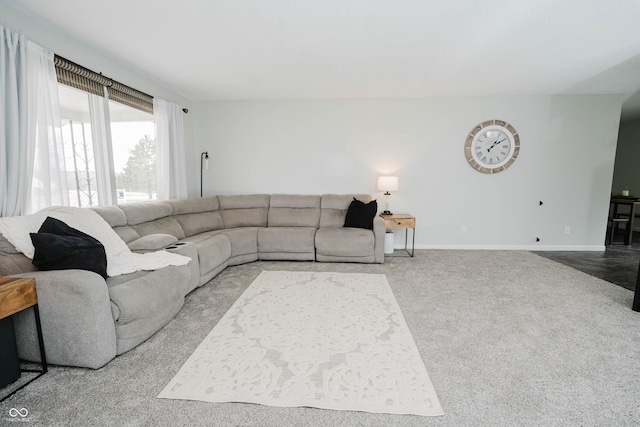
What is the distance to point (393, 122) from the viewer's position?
14.7 ft

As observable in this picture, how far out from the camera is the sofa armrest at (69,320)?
62.6 inches

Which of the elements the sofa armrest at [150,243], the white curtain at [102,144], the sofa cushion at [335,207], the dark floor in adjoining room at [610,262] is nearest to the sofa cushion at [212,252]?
the sofa armrest at [150,243]

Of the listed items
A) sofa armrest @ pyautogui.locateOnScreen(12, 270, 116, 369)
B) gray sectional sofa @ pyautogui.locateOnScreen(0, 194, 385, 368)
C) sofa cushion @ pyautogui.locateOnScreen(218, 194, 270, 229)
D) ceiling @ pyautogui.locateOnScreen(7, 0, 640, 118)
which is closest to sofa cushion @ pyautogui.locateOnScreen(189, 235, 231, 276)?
gray sectional sofa @ pyautogui.locateOnScreen(0, 194, 385, 368)

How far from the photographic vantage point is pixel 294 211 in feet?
14.4

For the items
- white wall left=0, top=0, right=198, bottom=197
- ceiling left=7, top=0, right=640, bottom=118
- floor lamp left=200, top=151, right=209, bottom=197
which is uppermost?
ceiling left=7, top=0, right=640, bottom=118

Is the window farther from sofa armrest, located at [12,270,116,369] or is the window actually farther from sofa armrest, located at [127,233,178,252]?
sofa armrest, located at [12,270,116,369]

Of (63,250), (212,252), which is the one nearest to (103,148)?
(212,252)

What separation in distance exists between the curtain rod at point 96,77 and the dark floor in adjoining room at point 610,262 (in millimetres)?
5841

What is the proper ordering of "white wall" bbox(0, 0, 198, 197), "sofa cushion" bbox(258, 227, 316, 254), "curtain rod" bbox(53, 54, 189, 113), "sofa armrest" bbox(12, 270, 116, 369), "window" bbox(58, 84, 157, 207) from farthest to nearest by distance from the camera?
1. "sofa cushion" bbox(258, 227, 316, 254)
2. "window" bbox(58, 84, 157, 207)
3. "curtain rod" bbox(53, 54, 189, 113)
4. "white wall" bbox(0, 0, 198, 197)
5. "sofa armrest" bbox(12, 270, 116, 369)

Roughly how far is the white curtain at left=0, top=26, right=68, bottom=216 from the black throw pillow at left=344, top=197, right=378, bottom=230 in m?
3.12

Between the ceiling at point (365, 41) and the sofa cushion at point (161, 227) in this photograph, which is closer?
the ceiling at point (365, 41)

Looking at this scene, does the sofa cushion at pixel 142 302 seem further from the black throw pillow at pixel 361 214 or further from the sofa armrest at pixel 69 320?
the black throw pillow at pixel 361 214

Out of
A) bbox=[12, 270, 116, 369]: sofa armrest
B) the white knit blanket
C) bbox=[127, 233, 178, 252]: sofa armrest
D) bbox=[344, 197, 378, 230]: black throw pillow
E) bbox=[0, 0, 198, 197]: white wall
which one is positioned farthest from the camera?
bbox=[344, 197, 378, 230]: black throw pillow

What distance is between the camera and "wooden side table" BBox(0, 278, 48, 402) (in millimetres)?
1403
